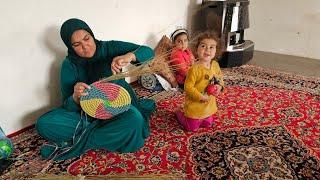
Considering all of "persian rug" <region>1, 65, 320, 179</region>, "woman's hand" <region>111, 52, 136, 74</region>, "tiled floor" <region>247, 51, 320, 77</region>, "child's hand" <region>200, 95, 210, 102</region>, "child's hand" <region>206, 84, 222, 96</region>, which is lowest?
"persian rug" <region>1, 65, 320, 179</region>

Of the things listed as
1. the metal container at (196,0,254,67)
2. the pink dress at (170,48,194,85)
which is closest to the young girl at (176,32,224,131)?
the pink dress at (170,48,194,85)

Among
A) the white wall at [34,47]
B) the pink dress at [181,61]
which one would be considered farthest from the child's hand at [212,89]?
the white wall at [34,47]

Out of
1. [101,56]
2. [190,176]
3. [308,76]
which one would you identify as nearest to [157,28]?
[101,56]

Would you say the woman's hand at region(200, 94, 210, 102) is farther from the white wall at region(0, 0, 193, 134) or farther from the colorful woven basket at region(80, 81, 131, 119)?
the white wall at region(0, 0, 193, 134)

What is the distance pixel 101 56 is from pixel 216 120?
0.97 m

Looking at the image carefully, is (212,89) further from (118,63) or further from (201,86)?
(118,63)

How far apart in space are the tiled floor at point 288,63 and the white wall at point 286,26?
142mm

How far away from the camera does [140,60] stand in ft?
6.50

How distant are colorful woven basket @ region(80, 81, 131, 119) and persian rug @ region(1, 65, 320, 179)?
25 centimetres

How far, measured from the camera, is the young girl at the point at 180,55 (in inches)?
113

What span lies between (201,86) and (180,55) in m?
0.87

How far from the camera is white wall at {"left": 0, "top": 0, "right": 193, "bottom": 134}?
6.27 ft

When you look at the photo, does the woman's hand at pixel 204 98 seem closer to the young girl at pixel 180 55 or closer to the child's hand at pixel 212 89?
the child's hand at pixel 212 89

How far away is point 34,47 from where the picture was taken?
6.75 feet
